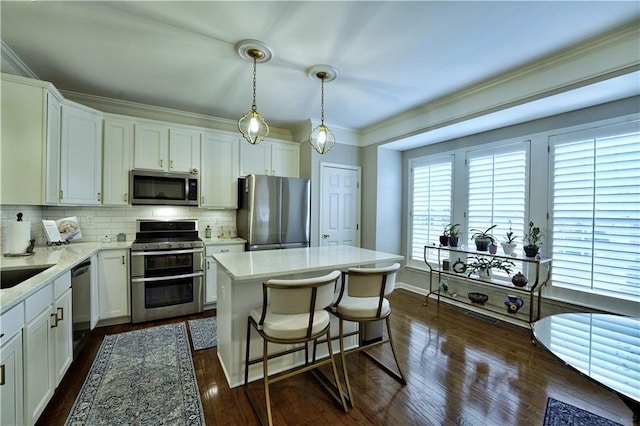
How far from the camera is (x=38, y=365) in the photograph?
1.62m

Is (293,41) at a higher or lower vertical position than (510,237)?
higher

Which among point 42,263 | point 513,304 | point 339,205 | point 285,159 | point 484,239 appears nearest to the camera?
→ point 42,263

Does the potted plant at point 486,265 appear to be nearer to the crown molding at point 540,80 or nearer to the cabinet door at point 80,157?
the crown molding at point 540,80

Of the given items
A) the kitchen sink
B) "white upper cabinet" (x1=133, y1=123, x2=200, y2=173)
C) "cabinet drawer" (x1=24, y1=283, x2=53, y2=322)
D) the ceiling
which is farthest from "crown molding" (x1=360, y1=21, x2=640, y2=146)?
the kitchen sink

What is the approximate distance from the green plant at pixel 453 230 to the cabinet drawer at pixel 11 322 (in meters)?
4.25

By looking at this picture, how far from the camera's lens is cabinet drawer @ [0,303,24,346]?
Result: 1.26m

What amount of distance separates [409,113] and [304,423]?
3.78 metres

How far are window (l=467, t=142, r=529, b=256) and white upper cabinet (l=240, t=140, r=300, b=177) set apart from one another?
2.68 meters

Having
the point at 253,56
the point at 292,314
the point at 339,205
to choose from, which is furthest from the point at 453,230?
the point at 253,56

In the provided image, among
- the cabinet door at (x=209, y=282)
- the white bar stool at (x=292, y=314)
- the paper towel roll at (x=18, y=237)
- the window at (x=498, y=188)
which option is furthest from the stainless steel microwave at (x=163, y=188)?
the window at (x=498, y=188)

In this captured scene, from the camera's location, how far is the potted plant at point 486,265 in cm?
344

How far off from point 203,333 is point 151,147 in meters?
2.42

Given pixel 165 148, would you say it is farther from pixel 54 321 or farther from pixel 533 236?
pixel 533 236

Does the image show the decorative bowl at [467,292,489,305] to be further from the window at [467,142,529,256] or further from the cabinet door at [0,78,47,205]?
the cabinet door at [0,78,47,205]
